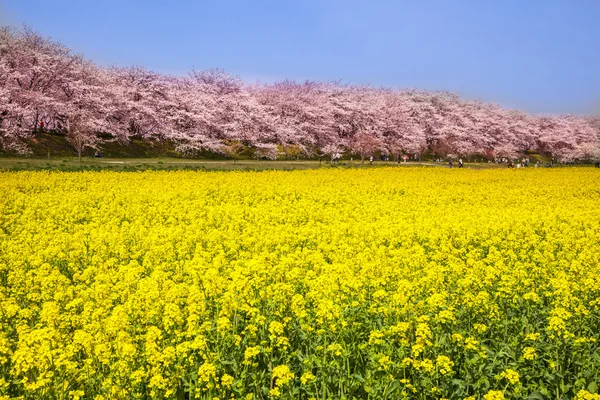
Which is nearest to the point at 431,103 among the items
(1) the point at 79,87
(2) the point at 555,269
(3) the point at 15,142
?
(1) the point at 79,87

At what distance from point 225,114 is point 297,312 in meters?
68.6

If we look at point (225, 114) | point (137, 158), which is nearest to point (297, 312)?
point (137, 158)

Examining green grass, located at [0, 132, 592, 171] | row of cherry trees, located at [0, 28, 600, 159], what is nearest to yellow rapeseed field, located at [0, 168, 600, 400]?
green grass, located at [0, 132, 592, 171]

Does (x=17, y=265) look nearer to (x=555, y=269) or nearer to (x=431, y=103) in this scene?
(x=555, y=269)

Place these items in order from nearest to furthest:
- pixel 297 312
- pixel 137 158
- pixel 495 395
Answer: pixel 495 395 < pixel 297 312 < pixel 137 158

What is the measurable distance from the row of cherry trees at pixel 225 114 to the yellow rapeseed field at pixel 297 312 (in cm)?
3621

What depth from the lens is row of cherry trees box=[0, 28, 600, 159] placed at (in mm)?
54406

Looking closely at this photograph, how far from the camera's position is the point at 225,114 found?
73.2m

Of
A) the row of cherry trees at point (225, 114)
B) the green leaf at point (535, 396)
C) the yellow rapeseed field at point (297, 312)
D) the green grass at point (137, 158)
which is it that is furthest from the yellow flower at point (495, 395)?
the row of cherry trees at point (225, 114)

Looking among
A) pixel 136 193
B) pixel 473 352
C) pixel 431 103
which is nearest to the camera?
pixel 473 352

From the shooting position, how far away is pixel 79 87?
5803 centimetres

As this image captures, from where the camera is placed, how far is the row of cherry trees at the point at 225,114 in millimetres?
54406

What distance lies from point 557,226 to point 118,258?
1307cm

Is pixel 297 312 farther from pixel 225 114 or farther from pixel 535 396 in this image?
pixel 225 114
